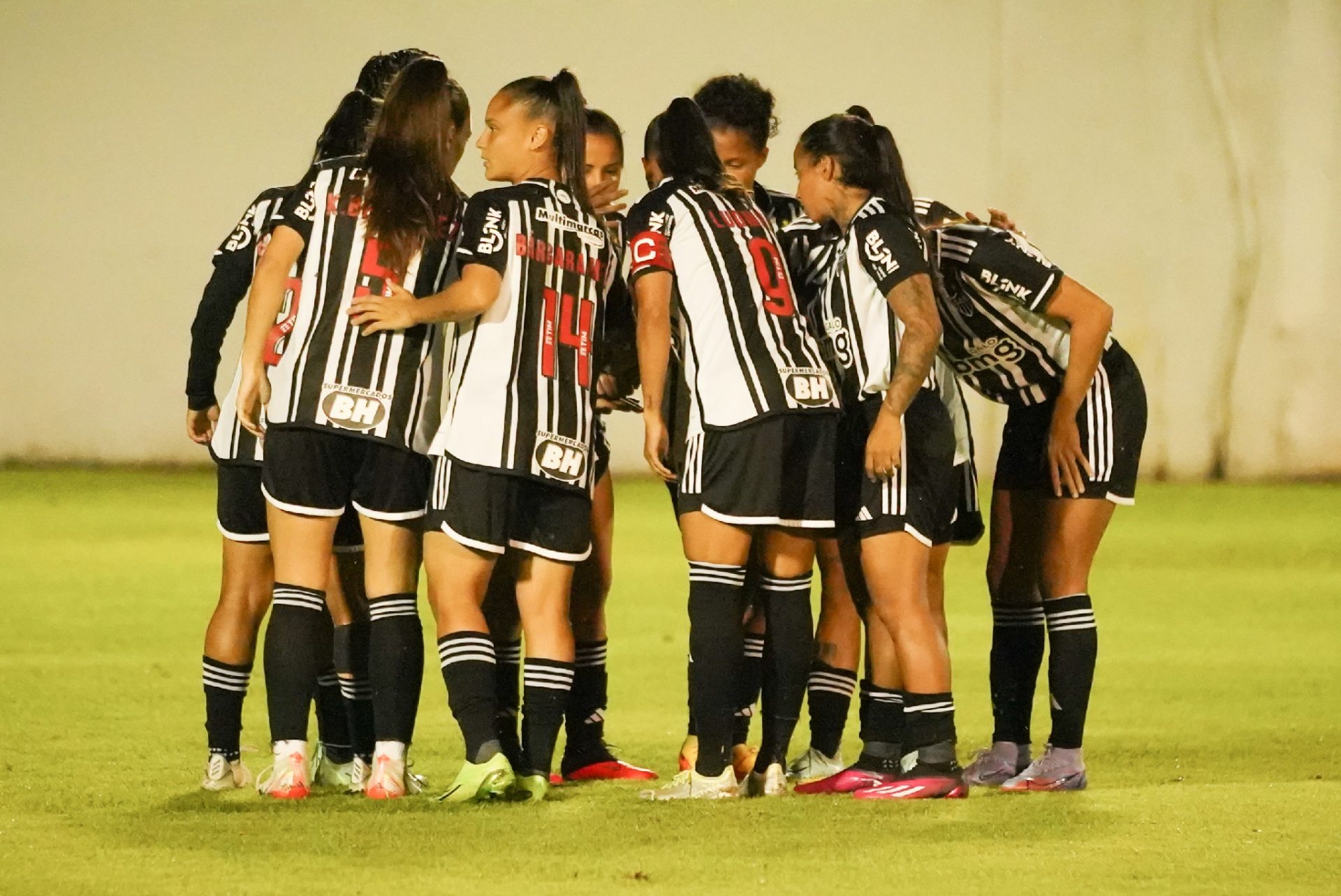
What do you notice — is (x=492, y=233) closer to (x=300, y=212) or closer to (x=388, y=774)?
(x=300, y=212)

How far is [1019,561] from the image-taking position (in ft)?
12.9

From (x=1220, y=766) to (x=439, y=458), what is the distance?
1979 millimetres

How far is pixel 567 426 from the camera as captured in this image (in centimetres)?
352

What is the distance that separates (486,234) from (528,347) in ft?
0.78

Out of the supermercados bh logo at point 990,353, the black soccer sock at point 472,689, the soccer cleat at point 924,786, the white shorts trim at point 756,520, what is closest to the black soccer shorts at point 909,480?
the white shorts trim at point 756,520

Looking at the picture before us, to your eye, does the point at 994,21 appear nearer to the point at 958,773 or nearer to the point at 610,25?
the point at 610,25

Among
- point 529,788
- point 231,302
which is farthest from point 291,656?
point 231,302

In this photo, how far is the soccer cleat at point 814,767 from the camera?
156 inches

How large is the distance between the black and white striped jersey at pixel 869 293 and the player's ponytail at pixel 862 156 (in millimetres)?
40

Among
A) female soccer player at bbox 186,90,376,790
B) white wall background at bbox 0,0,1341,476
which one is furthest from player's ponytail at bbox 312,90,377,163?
white wall background at bbox 0,0,1341,476

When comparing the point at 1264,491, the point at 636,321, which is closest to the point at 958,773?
the point at 636,321

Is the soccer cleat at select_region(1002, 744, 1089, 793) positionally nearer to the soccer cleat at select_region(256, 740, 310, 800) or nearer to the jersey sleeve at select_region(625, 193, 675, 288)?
the jersey sleeve at select_region(625, 193, 675, 288)

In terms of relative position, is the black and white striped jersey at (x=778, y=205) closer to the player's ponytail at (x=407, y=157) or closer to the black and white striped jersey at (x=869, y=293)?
the black and white striped jersey at (x=869, y=293)

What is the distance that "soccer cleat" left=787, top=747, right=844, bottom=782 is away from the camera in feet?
13.0
